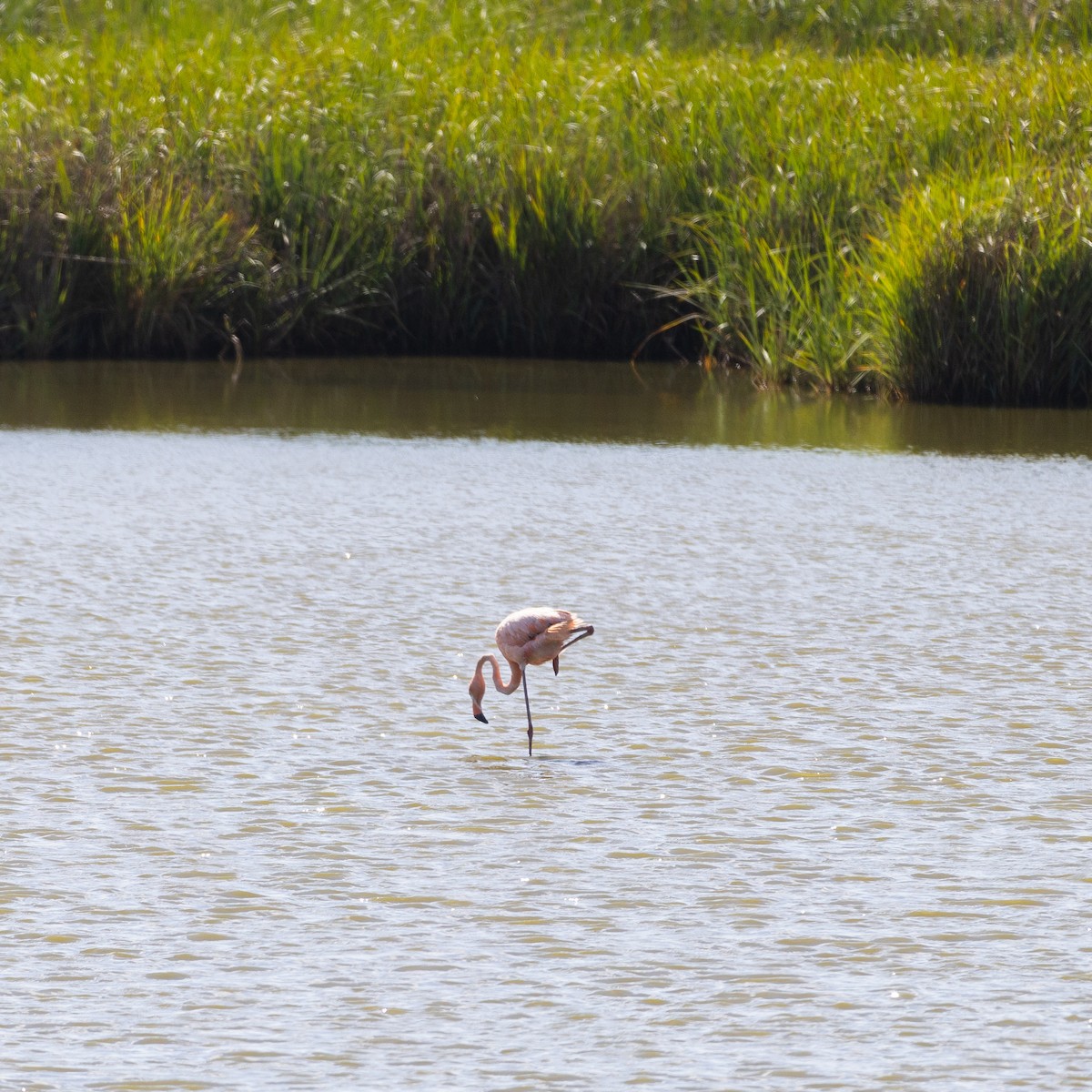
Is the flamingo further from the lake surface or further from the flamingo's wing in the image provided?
the lake surface

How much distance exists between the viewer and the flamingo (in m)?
5.12

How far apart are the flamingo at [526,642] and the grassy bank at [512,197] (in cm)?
652

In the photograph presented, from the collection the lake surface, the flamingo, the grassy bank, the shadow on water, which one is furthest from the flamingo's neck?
the grassy bank

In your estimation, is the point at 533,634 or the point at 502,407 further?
the point at 502,407

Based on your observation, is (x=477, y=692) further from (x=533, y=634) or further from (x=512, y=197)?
(x=512, y=197)

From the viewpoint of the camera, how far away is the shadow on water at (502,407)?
415 inches

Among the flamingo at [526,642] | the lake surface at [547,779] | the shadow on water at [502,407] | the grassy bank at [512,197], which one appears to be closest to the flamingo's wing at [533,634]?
the flamingo at [526,642]

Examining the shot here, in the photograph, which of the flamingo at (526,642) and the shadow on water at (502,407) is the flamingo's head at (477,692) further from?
the shadow on water at (502,407)

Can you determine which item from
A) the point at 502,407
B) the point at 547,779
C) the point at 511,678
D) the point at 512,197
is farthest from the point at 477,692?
the point at 512,197

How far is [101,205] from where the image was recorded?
12.8 metres

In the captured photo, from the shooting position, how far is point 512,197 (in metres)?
13.1

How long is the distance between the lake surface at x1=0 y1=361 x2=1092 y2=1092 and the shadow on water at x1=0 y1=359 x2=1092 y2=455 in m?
0.99

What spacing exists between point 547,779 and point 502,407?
667cm

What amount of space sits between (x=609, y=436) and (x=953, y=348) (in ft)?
6.63
